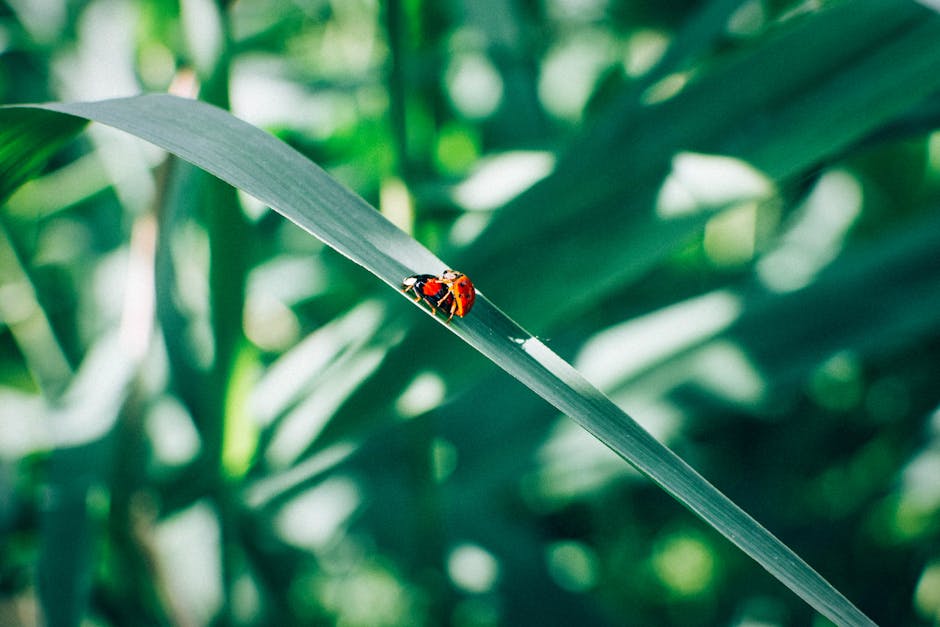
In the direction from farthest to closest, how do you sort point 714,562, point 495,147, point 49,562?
point 495,147, point 714,562, point 49,562

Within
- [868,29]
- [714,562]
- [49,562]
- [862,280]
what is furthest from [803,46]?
[49,562]

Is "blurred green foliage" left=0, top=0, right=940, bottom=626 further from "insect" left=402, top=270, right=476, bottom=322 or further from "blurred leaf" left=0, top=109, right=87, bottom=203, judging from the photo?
"insect" left=402, top=270, right=476, bottom=322

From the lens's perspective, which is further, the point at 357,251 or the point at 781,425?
the point at 781,425

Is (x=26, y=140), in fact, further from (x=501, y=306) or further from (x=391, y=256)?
(x=501, y=306)

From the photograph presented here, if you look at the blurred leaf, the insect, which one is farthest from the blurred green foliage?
the insect

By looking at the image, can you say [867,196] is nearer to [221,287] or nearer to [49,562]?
[221,287]

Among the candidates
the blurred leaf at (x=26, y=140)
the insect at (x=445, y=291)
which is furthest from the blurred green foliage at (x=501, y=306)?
the insect at (x=445, y=291)
